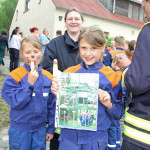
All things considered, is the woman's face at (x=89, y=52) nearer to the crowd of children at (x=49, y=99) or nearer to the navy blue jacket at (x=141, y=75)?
the crowd of children at (x=49, y=99)

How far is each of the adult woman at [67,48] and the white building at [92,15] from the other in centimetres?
1115

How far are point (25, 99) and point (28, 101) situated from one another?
0.05m

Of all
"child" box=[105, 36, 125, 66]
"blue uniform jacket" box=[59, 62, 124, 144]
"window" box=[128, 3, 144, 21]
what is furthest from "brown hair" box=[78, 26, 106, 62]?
"window" box=[128, 3, 144, 21]

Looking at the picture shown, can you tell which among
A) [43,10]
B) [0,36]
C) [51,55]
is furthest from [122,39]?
[43,10]

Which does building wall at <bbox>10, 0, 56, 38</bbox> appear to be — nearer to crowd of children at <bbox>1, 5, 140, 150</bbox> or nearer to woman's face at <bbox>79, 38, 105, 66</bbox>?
crowd of children at <bbox>1, 5, 140, 150</bbox>

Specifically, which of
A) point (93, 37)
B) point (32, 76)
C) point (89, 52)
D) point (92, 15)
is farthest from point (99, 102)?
point (92, 15)

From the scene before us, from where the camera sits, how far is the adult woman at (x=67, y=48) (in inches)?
87.3

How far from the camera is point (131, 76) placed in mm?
1364

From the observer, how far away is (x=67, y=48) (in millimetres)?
2248

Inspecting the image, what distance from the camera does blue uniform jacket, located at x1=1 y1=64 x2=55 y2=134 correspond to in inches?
74.7

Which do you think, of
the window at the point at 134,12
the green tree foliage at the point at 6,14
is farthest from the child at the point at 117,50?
the green tree foliage at the point at 6,14

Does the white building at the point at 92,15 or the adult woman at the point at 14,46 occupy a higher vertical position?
the white building at the point at 92,15

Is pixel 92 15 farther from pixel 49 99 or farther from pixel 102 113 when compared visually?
pixel 102 113

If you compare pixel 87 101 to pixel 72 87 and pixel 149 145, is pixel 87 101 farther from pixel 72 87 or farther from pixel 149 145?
pixel 149 145
